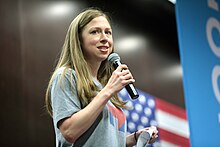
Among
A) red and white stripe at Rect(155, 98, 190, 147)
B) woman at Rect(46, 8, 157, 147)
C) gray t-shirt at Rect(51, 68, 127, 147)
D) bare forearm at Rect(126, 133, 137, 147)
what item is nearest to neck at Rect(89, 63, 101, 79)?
woman at Rect(46, 8, 157, 147)

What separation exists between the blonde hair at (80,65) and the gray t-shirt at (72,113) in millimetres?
24

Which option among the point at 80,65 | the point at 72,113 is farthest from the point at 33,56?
the point at 72,113

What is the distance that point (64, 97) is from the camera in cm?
142

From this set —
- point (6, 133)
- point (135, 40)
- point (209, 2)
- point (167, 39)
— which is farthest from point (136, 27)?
point (209, 2)

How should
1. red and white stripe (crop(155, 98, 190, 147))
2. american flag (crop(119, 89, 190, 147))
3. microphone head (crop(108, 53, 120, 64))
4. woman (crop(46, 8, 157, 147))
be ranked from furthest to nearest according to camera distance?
red and white stripe (crop(155, 98, 190, 147))
american flag (crop(119, 89, 190, 147))
microphone head (crop(108, 53, 120, 64))
woman (crop(46, 8, 157, 147))

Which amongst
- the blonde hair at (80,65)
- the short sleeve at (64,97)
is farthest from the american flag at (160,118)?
the short sleeve at (64,97)

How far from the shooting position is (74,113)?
1389 mm

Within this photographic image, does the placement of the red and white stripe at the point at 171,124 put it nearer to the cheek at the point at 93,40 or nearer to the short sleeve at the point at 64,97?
the cheek at the point at 93,40

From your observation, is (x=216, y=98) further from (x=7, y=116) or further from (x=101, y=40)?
(x=7, y=116)

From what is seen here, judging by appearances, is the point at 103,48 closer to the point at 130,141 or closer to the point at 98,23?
the point at 98,23

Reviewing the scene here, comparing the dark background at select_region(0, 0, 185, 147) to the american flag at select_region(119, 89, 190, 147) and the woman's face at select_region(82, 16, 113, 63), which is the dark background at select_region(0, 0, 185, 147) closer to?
the american flag at select_region(119, 89, 190, 147)

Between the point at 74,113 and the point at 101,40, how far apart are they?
0.30 m

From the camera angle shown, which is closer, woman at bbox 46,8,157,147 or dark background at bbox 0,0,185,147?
woman at bbox 46,8,157,147

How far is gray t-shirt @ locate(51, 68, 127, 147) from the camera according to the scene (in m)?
1.40
